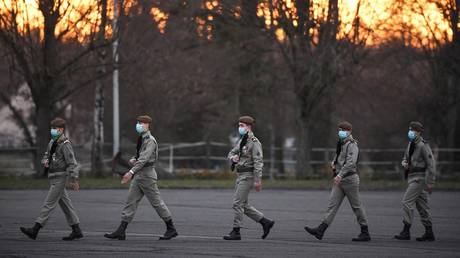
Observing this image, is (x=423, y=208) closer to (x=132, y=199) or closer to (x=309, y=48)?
(x=132, y=199)

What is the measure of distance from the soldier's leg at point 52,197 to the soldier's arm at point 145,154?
1162 mm

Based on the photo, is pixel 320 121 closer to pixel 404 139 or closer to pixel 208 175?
pixel 404 139

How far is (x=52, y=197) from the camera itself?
14125 millimetres

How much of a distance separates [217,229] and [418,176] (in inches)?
139

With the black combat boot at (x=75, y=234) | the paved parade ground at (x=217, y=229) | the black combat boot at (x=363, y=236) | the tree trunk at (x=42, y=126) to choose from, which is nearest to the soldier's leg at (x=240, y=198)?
the paved parade ground at (x=217, y=229)

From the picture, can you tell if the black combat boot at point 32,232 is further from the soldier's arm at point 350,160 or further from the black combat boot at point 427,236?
the black combat boot at point 427,236

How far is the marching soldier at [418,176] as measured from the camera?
14.8 metres

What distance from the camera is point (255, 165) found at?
47.2 feet

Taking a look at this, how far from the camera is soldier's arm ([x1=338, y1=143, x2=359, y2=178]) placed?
14.4 m

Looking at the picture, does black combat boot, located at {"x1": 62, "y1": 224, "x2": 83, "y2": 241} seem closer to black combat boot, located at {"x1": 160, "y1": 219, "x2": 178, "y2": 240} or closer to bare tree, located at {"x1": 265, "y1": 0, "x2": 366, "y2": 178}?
black combat boot, located at {"x1": 160, "y1": 219, "x2": 178, "y2": 240}

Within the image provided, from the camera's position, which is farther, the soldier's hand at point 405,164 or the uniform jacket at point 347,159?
the soldier's hand at point 405,164

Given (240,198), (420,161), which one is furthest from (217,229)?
(420,161)

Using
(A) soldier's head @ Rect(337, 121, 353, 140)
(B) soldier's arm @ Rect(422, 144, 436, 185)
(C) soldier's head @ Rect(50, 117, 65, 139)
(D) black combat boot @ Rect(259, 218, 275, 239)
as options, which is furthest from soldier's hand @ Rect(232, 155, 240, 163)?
(B) soldier's arm @ Rect(422, 144, 436, 185)

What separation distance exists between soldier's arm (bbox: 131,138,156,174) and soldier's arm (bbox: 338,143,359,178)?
2.96m
